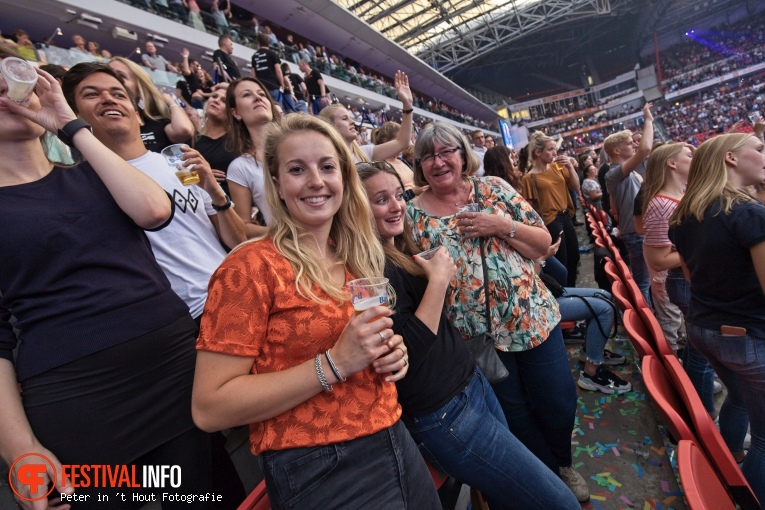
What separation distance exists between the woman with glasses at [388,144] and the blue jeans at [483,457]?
1.93 m

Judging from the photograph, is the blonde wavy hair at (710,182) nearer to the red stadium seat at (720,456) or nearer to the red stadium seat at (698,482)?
the red stadium seat at (720,456)

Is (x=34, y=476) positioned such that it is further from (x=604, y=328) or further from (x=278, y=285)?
(x=604, y=328)

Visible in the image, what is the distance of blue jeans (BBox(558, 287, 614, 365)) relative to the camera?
2.63 meters

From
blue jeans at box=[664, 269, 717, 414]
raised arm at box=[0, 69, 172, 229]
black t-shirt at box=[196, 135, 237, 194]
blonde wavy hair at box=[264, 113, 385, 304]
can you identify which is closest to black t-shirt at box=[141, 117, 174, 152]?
black t-shirt at box=[196, 135, 237, 194]

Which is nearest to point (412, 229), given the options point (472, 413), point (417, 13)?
point (472, 413)

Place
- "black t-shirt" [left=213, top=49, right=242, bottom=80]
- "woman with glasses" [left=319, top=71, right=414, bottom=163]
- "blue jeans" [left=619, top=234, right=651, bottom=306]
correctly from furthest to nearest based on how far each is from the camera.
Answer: "black t-shirt" [left=213, top=49, right=242, bottom=80]
"blue jeans" [left=619, top=234, right=651, bottom=306]
"woman with glasses" [left=319, top=71, right=414, bottom=163]

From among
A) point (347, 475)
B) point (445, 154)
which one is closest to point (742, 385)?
point (445, 154)

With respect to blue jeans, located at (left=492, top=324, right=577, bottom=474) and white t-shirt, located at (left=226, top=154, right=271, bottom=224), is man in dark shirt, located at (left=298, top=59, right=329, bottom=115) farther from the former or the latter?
blue jeans, located at (left=492, top=324, right=577, bottom=474)

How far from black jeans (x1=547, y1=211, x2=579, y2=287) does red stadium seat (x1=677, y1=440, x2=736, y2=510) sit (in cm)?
324

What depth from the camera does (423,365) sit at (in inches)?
47.2

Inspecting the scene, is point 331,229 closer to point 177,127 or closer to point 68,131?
point 68,131

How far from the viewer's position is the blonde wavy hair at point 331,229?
3.29 feet

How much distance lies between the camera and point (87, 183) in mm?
1132

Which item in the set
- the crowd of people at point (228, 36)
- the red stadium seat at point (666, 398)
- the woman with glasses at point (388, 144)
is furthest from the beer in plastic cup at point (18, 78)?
the crowd of people at point (228, 36)
